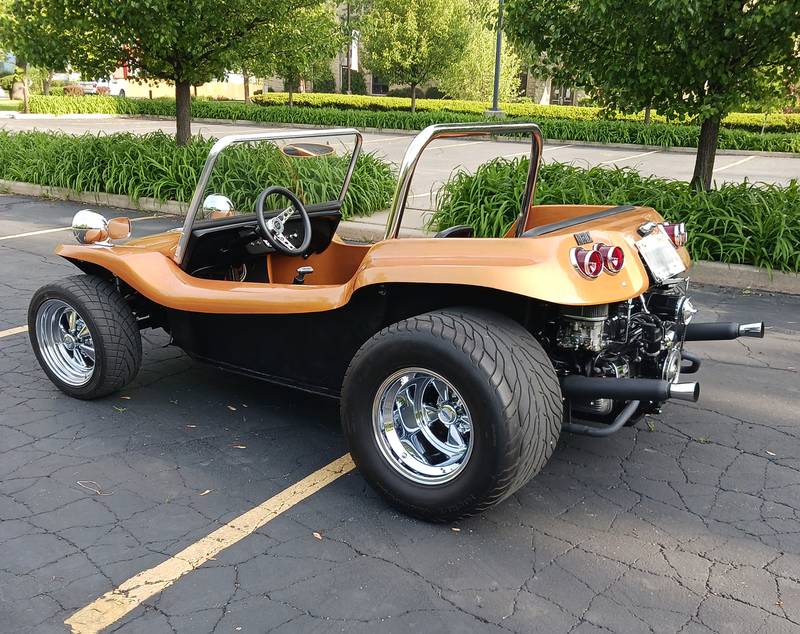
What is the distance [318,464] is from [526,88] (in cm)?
4629

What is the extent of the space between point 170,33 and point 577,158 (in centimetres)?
1121

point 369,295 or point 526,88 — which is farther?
point 526,88

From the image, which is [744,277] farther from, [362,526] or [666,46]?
[362,526]

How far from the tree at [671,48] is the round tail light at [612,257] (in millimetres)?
4334

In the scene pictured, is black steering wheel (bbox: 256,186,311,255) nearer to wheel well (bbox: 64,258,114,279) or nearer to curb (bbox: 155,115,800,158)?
wheel well (bbox: 64,258,114,279)

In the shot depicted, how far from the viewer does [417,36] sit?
27.2 m

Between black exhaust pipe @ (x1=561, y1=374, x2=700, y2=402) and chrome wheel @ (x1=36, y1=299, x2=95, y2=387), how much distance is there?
2690mm

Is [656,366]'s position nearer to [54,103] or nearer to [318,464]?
[318,464]

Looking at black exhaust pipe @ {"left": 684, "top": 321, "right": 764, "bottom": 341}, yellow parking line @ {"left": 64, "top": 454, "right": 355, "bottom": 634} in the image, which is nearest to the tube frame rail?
black exhaust pipe @ {"left": 684, "top": 321, "right": 764, "bottom": 341}

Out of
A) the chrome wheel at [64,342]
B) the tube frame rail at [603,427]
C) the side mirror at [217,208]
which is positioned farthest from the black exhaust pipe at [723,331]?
the chrome wheel at [64,342]

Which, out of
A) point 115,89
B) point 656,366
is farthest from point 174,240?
point 115,89

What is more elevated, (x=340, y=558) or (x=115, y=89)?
(x=115, y=89)

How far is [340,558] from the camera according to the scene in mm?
2857

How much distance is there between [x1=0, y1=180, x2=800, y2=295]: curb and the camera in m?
6.86
